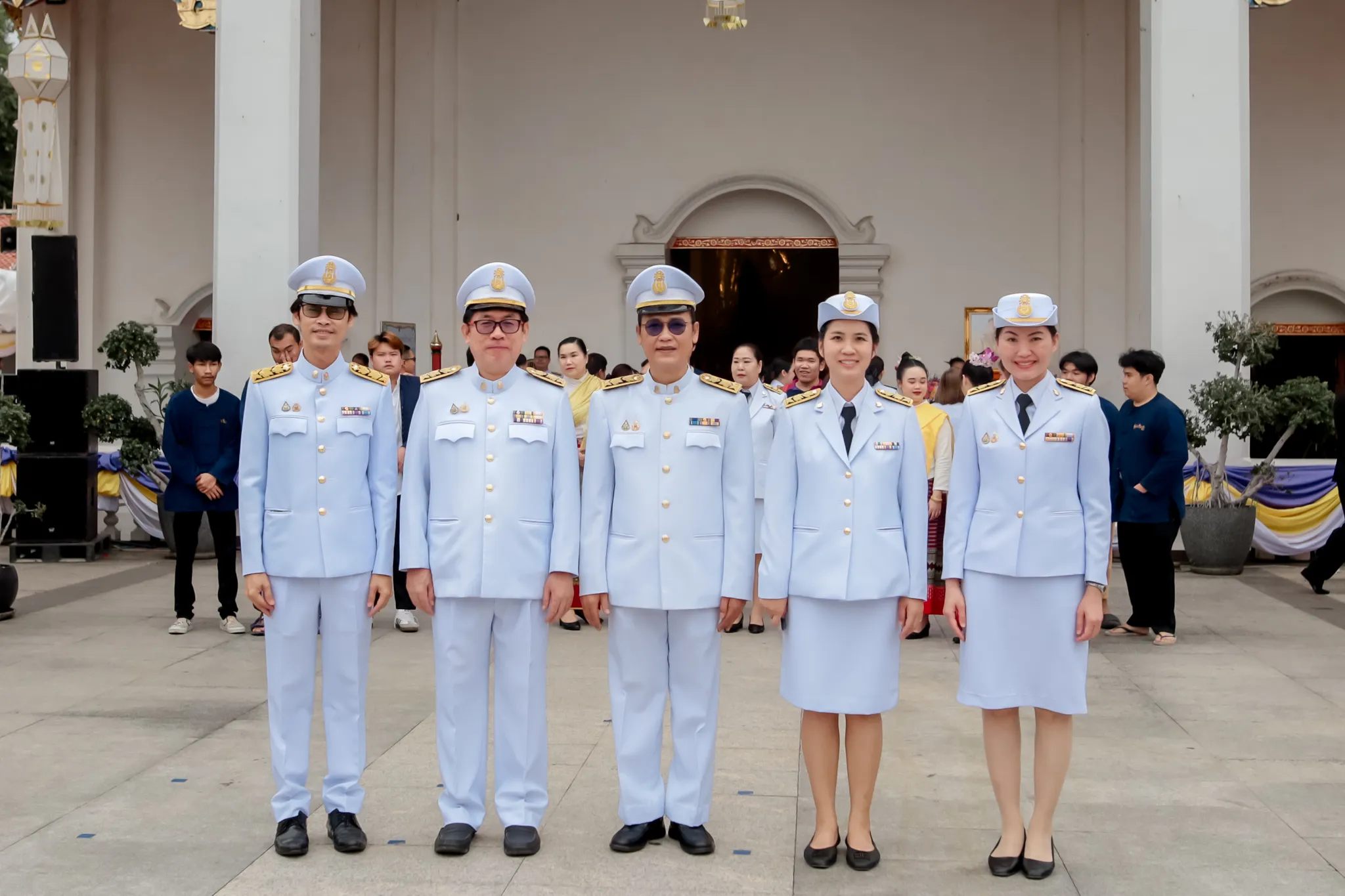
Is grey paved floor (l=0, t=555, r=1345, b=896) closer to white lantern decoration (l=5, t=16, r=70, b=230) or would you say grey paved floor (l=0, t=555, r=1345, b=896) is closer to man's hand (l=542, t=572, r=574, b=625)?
man's hand (l=542, t=572, r=574, b=625)

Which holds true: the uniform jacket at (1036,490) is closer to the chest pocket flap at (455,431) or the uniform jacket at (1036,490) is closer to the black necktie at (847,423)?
the black necktie at (847,423)

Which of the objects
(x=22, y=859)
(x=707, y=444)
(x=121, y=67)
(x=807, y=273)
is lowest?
(x=22, y=859)

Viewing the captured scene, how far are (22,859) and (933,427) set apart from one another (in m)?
5.25

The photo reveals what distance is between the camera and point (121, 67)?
1552cm

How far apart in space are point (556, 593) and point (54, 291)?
7.54 metres

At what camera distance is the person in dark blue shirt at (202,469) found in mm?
7766

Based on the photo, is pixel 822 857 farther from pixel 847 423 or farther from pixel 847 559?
pixel 847 423

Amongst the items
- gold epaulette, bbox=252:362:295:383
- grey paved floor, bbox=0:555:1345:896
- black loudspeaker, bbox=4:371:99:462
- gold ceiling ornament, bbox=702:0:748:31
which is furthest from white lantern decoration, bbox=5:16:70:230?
gold epaulette, bbox=252:362:295:383

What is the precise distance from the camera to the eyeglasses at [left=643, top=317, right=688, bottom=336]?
13.7ft

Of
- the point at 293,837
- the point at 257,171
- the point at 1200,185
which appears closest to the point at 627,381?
the point at 293,837

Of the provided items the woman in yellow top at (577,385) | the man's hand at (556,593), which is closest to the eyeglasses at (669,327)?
the man's hand at (556,593)

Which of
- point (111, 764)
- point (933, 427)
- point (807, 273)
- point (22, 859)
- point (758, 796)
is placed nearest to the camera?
point (22, 859)

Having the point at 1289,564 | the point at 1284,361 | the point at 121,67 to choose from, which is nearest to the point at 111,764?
the point at 1289,564

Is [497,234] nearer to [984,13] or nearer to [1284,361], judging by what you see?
[984,13]
